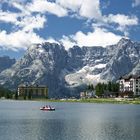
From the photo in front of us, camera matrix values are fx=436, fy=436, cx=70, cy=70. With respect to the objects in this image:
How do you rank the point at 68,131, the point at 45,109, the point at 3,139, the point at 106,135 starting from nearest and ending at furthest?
the point at 3,139
the point at 106,135
the point at 68,131
the point at 45,109

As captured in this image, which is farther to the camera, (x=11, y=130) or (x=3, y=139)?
(x=11, y=130)

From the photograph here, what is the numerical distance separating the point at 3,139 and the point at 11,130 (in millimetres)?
14577

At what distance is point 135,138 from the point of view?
80.6 metres

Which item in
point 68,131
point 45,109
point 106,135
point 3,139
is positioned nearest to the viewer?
point 3,139

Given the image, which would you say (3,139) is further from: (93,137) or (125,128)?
(125,128)

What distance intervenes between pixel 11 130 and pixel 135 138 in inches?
1089

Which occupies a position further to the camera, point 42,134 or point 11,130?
point 11,130

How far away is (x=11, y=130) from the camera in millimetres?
93188

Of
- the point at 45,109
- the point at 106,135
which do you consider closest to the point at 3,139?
the point at 106,135

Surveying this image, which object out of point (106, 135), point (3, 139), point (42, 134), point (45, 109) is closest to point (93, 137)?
point (106, 135)

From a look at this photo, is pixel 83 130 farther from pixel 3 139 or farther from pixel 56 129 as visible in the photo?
pixel 3 139

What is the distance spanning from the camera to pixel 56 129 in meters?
96.4

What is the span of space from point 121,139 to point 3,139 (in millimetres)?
21488

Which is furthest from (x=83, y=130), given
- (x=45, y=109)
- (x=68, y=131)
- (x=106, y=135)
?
(x=45, y=109)
